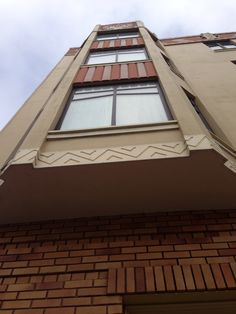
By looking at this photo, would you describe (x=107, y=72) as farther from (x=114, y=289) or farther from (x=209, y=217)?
(x=114, y=289)

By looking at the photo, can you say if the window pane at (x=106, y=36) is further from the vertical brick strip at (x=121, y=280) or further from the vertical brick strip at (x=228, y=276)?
the vertical brick strip at (x=228, y=276)

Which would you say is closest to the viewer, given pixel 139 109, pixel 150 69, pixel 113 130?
pixel 113 130

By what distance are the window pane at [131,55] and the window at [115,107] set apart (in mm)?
2717

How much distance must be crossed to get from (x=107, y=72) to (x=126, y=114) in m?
2.32

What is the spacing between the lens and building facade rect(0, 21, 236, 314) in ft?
9.78

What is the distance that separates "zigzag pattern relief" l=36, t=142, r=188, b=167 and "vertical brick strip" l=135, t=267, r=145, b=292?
1.17m

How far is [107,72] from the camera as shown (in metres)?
7.00

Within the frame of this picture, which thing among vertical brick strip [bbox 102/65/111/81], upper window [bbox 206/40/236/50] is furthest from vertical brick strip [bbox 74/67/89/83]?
upper window [bbox 206/40/236/50]

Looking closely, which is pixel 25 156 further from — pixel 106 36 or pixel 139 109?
pixel 106 36

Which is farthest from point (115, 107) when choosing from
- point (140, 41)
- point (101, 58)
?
point (140, 41)

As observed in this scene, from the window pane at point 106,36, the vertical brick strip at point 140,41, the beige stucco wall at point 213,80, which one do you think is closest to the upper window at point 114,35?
the window pane at point 106,36

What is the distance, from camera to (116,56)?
9.35 metres

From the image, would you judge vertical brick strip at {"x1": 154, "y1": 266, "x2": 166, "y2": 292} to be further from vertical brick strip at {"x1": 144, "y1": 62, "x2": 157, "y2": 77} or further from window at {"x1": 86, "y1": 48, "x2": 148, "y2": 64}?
window at {"x1": 86, "y1": 48, "x2": 148, "y2": 64}

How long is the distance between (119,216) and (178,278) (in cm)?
113
